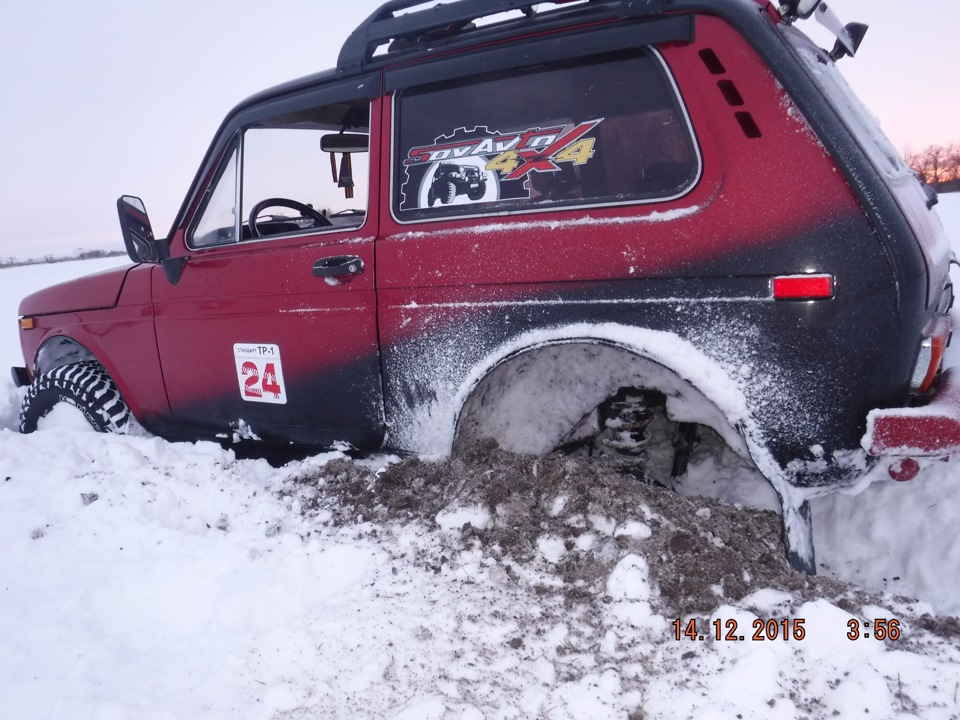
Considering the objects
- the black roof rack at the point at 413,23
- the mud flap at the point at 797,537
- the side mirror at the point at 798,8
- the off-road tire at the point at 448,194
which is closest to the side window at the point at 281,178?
the black roof rack at the point at 413,23

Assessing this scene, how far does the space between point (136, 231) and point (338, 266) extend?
1.34 metres

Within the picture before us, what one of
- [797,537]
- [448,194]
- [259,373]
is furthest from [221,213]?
[797,537]

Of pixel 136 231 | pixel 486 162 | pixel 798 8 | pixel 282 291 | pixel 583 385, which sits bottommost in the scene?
pixel 583 385

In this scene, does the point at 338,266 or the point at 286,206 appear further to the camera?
the point at 286,206

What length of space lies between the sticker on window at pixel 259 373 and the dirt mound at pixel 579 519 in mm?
426

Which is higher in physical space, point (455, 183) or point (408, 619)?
point (455, 183)

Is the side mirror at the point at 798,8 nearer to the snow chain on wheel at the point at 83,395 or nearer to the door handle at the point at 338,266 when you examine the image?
the door handle at the point at 338,266

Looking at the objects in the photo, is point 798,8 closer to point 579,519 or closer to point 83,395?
point 579,519

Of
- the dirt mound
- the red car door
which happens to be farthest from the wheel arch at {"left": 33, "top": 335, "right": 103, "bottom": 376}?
the dirt mound

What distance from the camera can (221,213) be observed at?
9.93 feet

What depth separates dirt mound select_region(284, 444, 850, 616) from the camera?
2004mm

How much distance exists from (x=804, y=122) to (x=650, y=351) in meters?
0.79

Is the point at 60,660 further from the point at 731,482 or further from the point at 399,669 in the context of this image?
the point at 731,482
